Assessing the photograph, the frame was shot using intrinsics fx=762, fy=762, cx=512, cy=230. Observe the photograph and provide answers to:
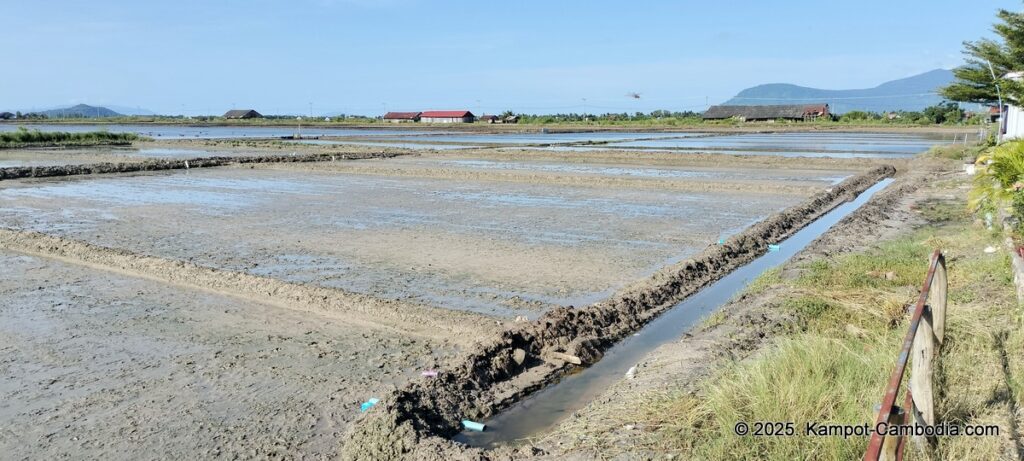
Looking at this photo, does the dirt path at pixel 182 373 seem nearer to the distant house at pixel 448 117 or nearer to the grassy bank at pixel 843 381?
the grassy bank at pixel 843 381

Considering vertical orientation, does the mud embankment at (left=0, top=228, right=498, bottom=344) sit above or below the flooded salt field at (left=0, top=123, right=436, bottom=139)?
below

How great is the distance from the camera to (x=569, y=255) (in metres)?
10.2

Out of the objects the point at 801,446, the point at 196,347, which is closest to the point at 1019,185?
the point at 801,446

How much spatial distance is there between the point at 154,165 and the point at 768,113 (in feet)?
225

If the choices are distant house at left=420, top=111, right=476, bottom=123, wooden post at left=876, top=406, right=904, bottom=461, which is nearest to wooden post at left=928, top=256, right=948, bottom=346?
wooden post at left=876, top=406, right=904, bottom=461

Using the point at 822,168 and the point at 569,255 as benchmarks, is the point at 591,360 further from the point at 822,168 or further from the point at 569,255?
the point at 822,168

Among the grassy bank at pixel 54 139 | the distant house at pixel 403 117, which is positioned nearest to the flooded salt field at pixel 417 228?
the grassy bank at pixel 54 139

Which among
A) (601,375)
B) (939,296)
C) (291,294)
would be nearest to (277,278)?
(291,294)

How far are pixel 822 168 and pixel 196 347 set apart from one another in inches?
881

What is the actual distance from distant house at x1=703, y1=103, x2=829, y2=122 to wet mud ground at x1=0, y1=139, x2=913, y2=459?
62644mm

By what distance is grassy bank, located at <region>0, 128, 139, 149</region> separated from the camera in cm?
4012

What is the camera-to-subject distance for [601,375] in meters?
5.86

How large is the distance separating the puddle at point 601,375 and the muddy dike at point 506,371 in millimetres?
88

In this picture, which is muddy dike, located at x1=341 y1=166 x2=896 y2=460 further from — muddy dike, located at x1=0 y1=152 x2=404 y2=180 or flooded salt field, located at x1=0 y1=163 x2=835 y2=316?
muddy dike, located at x1=0 y1=152 x2=404 y2=180
